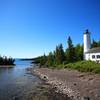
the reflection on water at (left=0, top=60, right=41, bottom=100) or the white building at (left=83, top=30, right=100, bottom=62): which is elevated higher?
the white building at (left=83, top=30, right=100, bottom=62)

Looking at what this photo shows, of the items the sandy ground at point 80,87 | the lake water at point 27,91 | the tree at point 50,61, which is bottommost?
the lake water at point 27,91

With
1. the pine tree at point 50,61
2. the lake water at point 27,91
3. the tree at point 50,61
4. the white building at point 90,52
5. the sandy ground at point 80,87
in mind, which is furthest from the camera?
the pine tree at point 50,61

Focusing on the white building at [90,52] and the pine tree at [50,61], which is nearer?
the white building at [90,52]

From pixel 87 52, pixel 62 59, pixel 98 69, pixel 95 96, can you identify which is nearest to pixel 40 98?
pixel 95 96

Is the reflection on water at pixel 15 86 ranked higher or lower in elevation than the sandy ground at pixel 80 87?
lower

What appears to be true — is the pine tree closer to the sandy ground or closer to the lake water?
the lake water

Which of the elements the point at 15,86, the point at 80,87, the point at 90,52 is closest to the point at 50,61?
the point at 90,52

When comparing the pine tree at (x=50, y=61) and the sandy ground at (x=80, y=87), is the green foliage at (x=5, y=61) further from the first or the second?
the sandy ground at (x=80, y=87)

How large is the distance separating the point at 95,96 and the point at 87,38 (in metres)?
46.1

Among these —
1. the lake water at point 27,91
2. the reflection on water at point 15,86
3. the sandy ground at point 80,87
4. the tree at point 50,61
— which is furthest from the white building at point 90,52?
the tree at point 50,61

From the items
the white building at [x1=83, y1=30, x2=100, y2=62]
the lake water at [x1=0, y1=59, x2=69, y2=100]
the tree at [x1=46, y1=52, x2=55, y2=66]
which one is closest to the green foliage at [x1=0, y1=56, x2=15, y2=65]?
the tree at [x1=46, y1=52, x2=55, y2=66]

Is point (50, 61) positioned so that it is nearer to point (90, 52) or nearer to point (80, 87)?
point (90, 52)

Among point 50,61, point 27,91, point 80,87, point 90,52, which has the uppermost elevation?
point 90,52

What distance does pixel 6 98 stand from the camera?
21.5m
